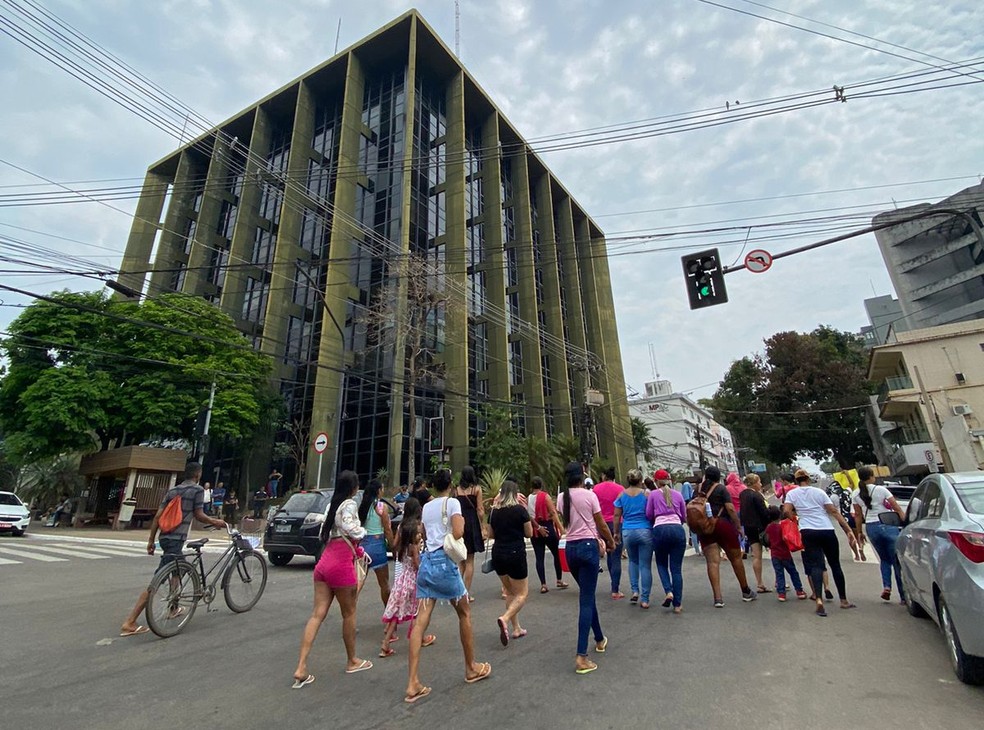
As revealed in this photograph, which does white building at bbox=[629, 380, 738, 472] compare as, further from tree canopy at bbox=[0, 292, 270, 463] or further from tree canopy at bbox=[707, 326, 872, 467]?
tree canopy at bbox=[0, 292, 270, 463]

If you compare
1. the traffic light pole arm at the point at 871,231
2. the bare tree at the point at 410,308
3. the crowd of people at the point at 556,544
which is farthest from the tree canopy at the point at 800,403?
the crowd of people at the point at 556,544

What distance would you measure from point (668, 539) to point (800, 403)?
39.4 metres

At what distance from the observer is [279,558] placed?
1159 cm

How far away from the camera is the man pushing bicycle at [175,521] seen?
5574 mm

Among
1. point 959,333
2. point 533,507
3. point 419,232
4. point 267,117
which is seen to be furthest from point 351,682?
point 267,117

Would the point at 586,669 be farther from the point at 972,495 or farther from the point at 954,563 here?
the point at 972,495

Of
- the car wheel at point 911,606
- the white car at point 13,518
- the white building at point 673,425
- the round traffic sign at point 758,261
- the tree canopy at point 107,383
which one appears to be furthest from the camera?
the white building at point 673,425

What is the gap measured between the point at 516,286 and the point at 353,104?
19.2 m

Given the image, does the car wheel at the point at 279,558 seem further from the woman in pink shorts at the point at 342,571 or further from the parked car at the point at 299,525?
the woman in pink shorts at the point at 342,571

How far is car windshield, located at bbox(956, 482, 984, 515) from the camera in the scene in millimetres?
4004

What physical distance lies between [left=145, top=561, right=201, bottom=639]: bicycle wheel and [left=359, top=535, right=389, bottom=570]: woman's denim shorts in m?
2.00

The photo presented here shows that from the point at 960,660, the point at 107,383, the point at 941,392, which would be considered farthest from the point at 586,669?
the point at 941,392

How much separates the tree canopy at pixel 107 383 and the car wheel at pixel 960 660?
2513 centimetres

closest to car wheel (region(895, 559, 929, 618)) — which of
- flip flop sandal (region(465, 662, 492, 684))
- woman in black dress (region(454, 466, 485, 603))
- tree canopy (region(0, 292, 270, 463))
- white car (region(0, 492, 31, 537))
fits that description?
flip flop sandal (region(465, 662, 492, 684))
